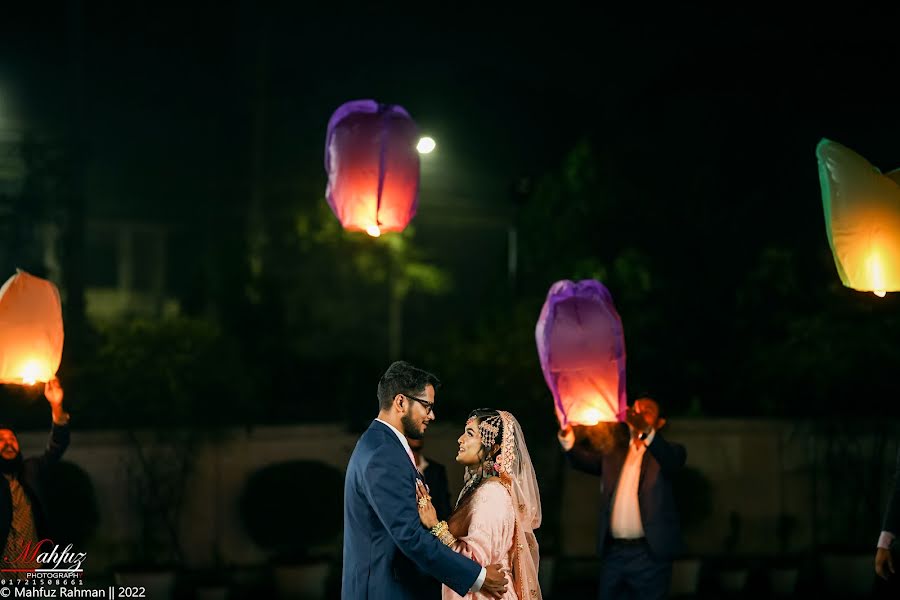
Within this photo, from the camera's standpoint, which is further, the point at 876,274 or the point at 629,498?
the point at 629,498

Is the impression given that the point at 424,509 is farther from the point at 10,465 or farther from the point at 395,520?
the point at 10,465

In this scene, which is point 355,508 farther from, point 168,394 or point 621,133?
point 621,133

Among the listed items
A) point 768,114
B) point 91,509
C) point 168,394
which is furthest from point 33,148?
point 768,114

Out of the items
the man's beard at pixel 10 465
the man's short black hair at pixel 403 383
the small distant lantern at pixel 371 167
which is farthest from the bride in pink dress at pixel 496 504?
the man's beard at pixel 10 465

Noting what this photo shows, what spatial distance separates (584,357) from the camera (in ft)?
26.1

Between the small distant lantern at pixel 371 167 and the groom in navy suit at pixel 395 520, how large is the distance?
225cm

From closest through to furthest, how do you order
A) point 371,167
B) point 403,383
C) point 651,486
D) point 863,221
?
point 403,383, point 863,221, point 371,167, point 651,486

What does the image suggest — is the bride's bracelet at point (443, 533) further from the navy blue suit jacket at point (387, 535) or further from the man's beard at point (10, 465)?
the man's beard at point (10, 465)

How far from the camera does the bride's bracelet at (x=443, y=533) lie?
5.61 metres

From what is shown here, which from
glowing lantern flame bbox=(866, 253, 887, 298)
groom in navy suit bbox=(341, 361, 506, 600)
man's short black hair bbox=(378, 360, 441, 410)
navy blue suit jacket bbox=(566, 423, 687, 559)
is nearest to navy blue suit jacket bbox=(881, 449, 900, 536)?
glowing lantern flame bbox=(866, 253, 887, 298)

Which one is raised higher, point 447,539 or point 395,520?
point 395,520

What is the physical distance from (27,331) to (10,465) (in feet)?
3.12

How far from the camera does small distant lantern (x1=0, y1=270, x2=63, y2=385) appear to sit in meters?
7.59

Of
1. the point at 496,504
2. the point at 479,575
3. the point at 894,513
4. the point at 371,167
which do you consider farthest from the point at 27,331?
the point at 894,513
